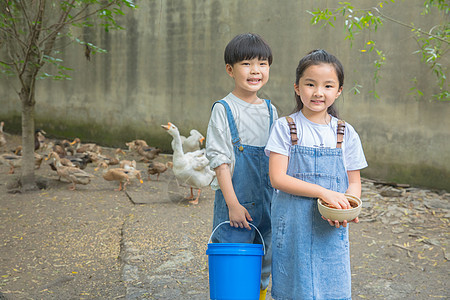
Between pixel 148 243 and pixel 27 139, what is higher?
pixel 27 139

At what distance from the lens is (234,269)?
213 centimetres

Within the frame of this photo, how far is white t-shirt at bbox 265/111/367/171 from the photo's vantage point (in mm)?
2209

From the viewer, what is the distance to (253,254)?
2.15 metres

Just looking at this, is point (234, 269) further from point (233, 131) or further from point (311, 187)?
point (233, 131)

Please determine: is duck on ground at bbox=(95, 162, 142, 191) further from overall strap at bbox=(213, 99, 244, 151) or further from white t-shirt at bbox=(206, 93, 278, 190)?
overall strap at bbox=(213, 99, 244, 151)

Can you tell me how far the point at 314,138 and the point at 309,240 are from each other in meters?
0.50

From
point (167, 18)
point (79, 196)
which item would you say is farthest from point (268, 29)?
point (79, 196)

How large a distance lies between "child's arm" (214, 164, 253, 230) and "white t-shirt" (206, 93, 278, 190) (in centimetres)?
5

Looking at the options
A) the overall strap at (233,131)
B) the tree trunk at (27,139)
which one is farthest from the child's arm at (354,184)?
the tree trunk at (27,139)

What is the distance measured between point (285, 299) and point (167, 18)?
844 centimetres

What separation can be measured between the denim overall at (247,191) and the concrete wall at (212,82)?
5309mm

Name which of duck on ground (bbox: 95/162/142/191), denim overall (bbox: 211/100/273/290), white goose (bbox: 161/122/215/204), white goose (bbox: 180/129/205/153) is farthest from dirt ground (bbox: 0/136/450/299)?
white goose (bbox: 180/129/205/153)

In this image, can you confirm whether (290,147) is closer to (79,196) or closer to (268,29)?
(79,196)

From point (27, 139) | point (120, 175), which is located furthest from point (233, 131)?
point (27, 139)
